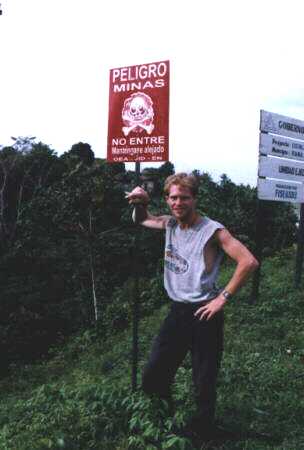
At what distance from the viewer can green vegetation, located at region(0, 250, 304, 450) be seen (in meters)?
4.73

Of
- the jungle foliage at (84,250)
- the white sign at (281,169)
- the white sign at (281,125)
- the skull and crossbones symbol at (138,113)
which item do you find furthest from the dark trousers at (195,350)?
the jungle foliage at (84,250)

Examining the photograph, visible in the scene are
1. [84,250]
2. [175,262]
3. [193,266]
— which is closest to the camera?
[193,266]

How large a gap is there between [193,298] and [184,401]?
1.50m

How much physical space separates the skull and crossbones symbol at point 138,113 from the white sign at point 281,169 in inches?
178

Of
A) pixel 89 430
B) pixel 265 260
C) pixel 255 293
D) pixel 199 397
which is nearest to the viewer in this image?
pixel 199 397

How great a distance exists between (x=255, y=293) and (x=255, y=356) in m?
2.73

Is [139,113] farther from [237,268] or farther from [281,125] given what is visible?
[281,125]

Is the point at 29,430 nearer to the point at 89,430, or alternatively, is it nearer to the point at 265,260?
the point at 89,430

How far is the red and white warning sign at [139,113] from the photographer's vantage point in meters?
Answer: 5.24

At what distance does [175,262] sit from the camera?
4547 millimetres

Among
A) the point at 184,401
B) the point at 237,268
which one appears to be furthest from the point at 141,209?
the point at 184,401

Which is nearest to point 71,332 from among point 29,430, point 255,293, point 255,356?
point 255,293

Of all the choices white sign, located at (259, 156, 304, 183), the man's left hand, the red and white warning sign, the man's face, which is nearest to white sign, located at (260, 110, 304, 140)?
white sign, located at (259, 156, 304, 183)

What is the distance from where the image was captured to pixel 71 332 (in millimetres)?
17266
